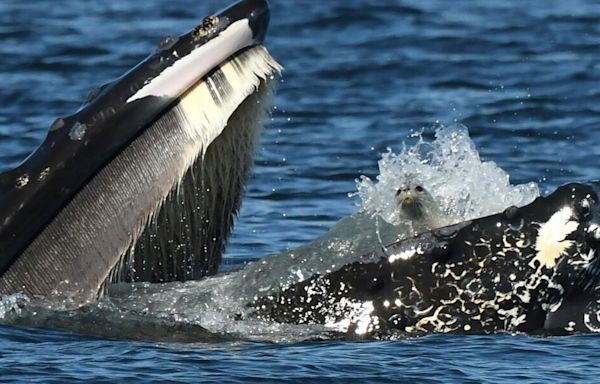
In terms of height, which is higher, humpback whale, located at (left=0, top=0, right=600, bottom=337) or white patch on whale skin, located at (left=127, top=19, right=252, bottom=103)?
white patch on whale skin, located at (left=127, top=19, right=252, bottom=103)

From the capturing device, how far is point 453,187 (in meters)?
8.14

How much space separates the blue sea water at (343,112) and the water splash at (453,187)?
2.09 feet

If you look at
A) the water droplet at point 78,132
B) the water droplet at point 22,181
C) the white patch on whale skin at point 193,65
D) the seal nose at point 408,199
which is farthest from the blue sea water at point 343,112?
the white patch on whale skin at point 193,65

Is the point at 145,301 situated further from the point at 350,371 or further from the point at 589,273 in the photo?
the point at 589,273

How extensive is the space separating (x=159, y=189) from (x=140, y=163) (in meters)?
0.14

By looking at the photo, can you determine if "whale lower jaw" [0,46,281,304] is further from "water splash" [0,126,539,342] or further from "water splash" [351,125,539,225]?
"water splash" [351,125,539,225]

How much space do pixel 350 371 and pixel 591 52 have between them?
11.3m

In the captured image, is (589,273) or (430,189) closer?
(589,273)

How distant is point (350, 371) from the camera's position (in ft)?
24.3

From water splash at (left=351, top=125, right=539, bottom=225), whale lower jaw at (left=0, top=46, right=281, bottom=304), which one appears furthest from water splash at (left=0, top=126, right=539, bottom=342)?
whale lower jaw at (left=0, top=46, right=281, bottom=304)

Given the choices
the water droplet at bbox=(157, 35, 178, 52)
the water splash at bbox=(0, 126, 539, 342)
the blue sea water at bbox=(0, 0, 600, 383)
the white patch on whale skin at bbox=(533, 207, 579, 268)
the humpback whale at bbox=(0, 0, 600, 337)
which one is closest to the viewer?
the white patch on whale skin at bbox=(533, 207, 579, 268)

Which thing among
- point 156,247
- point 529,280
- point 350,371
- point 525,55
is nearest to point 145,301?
point 156,247

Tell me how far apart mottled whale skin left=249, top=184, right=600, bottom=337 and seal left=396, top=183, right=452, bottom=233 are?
0.25 metres

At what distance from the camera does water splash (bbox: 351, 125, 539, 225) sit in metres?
7.93
